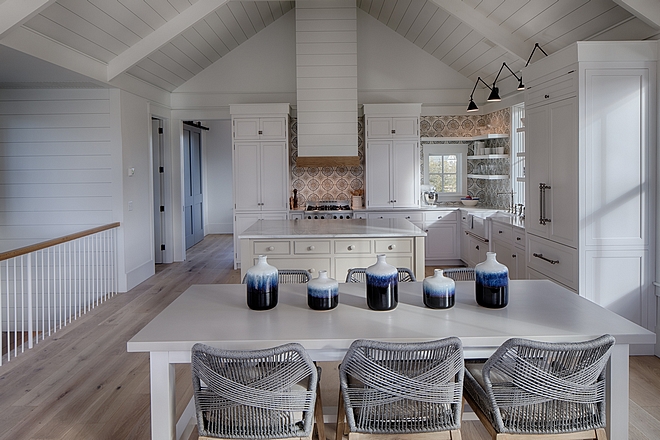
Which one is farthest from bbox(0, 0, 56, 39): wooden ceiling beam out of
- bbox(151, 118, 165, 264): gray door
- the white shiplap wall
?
bbox(151, 118, 165, 264): gray door

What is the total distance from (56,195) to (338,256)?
369 centimetres

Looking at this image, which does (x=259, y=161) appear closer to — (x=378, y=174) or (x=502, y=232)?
(x=378, y=174)

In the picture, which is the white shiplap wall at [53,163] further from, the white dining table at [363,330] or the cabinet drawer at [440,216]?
the cabinet drawer at [440,216]

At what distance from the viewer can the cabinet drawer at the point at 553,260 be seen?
145 inches

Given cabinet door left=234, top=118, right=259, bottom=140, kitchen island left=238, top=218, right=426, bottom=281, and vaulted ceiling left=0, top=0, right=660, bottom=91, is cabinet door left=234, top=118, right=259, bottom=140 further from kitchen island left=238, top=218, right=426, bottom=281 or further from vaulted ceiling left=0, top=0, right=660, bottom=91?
kitchen island left=238, top=218, right=426, bottom=281

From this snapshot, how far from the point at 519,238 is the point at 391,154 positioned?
2.77 meters

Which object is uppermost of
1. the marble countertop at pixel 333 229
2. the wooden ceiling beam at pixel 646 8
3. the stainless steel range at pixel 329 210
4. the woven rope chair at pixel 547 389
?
the wooden ceiling beam at pixel 646 8

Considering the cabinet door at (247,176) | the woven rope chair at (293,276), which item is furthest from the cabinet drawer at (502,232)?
the cabinet door at (247,176)

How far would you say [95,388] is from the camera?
328 cm

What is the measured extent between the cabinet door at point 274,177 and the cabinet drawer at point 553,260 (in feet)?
12.4

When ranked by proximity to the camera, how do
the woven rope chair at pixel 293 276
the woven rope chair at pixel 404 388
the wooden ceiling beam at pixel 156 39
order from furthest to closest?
1. the wooden ceiling beam at pixel 156 39
2. the woven rope chair at pixel 293 276
3. the woven rope chair at pixel 404 388

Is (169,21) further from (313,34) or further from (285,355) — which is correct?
(285,355)

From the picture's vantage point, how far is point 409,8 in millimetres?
6574

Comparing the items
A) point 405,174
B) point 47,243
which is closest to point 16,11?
point 47,243
